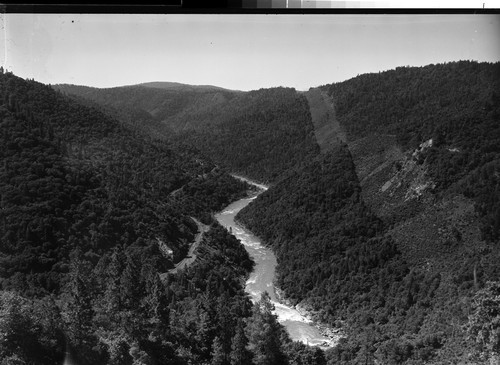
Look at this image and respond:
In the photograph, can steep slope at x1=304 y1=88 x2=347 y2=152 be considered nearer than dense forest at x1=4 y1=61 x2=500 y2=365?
No

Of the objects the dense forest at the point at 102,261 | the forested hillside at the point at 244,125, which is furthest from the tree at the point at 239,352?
the forested hillside at the point at 244,125

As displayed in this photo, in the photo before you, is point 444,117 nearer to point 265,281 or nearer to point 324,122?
point 324,122

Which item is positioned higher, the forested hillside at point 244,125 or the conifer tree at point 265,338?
the forested hillside at point 244,125

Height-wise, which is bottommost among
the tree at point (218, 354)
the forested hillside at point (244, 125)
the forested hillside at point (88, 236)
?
the tree at point (218, 354)

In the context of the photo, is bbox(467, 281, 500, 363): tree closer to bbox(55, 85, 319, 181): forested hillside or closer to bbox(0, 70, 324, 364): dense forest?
bbox(0, 70, 324, 364): dense forest

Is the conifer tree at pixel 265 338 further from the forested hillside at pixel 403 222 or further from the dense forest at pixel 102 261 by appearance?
the forested hillside at pixel 403 222

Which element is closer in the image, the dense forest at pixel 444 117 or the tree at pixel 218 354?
the tree at pixel 218 354

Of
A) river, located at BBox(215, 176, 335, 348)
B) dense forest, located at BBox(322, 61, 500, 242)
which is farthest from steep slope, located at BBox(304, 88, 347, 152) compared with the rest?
river, located at BBox(215, 176, 335, 348)

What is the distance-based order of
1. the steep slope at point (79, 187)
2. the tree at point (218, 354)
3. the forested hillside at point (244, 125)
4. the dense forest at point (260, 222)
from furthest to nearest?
1. the forested hillside at point (244, 125)
2. the steep slope at point (79, 187)
3. the dense forest at point (260, 222)
4. the tree at point (218, 354)
